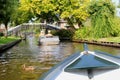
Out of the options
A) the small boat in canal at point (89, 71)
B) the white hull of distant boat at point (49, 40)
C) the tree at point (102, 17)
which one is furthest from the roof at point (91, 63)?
the tree at point (102, 17)

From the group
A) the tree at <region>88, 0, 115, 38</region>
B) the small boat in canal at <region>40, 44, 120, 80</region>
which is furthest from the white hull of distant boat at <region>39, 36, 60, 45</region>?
the small boat in canal at <region>40, 44, 120, 80</region>

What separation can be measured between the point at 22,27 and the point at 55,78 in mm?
75204

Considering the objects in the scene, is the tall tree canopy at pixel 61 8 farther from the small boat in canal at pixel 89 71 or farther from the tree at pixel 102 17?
the small boat in canal at pixel 89 71

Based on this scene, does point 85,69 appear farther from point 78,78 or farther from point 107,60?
point 107,60

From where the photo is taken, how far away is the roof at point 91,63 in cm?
863

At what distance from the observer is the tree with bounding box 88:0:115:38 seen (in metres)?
50.9

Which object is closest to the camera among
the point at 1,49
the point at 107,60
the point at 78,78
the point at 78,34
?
the point at 78,78

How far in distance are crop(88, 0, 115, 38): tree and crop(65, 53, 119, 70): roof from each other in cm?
4155

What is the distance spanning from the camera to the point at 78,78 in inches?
340

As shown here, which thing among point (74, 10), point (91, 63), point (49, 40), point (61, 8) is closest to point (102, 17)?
point (49, 40)

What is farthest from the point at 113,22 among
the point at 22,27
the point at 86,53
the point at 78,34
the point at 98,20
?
the point at 86,53

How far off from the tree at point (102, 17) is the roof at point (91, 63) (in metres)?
41.5

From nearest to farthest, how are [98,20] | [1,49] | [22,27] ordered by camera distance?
1. [1,49]
2. [98,20]
3. [22,27]

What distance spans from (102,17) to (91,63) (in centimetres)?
4304
